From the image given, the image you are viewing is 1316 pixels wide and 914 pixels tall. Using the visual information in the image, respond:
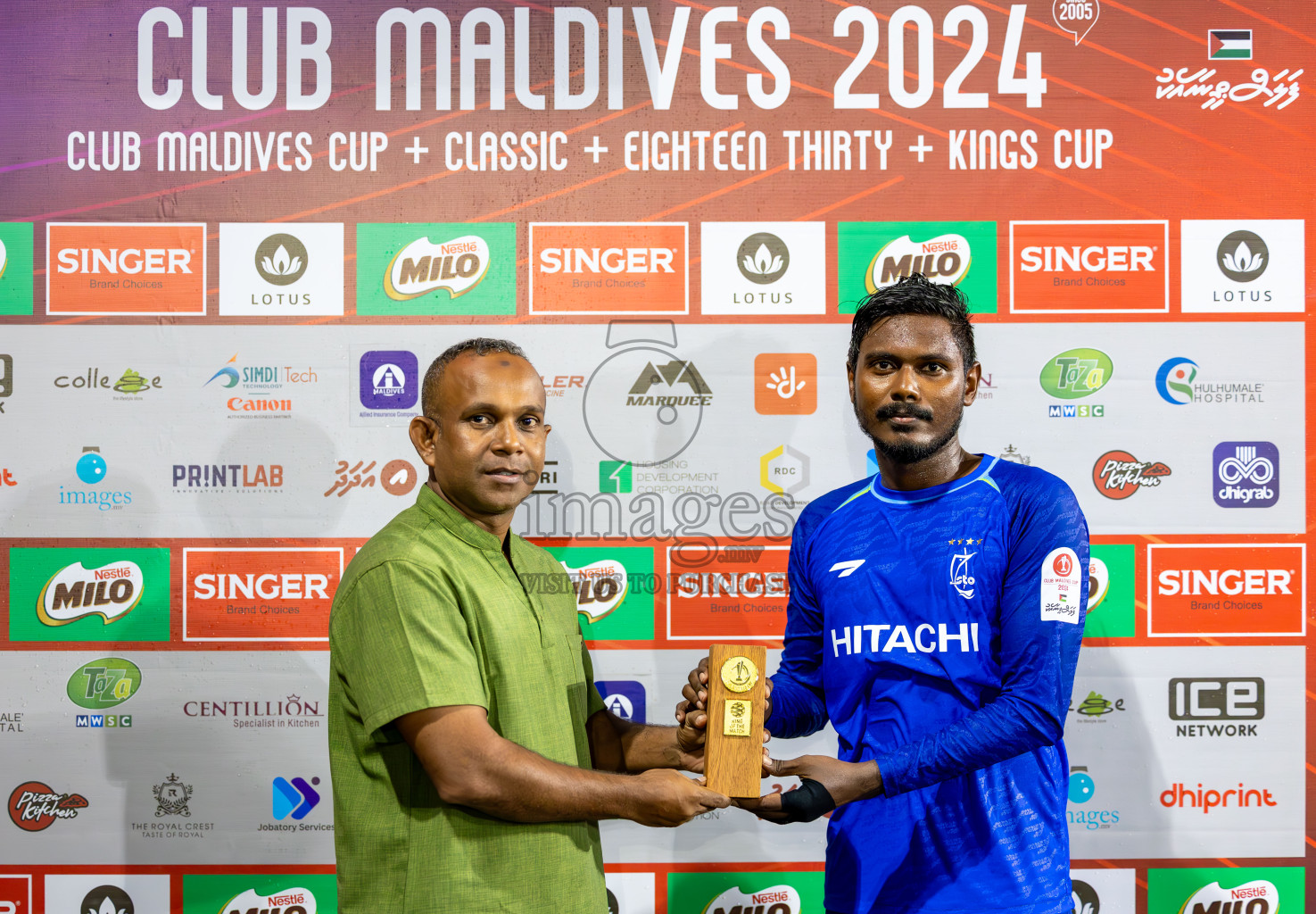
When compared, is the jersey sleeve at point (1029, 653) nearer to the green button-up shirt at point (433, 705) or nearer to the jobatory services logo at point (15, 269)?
the green button-up shirt at point (433, 705)

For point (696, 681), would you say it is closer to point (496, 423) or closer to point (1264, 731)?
point (496, 423)

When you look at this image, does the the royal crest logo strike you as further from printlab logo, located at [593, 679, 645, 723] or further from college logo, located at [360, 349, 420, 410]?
printlab logo, located at [593, 679, 645, 723]

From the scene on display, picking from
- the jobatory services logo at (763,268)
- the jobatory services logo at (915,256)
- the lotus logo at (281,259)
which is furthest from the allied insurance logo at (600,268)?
the lotus logo at (281,259)

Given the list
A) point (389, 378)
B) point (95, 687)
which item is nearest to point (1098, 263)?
point (389, 378)

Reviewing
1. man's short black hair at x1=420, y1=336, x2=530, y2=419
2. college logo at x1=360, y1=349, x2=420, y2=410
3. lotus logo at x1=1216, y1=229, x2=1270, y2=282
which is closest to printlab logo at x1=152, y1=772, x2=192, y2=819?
college logo at x1=360, y1=349, x2=420, y2=410

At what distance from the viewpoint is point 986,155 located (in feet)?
8.73

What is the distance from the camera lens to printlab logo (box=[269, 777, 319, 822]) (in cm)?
265

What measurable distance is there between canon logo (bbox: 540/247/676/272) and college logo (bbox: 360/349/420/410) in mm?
487

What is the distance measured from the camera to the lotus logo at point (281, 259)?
2.65 meters

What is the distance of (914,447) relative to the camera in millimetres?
1712

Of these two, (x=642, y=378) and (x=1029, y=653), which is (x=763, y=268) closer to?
(x=642, y=378)

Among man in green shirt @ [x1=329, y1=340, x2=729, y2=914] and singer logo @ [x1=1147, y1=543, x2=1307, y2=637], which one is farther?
singer logo @ [x1=1147, y1=543, x2=1307, y2=637]

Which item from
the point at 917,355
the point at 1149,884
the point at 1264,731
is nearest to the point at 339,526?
the point at 917,355

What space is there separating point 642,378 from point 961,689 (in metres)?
1.35
